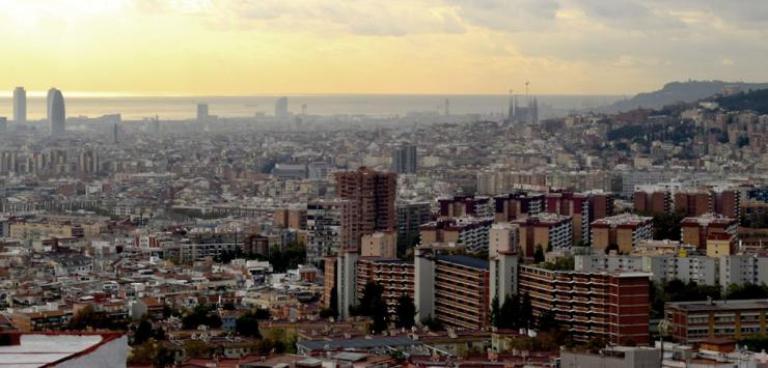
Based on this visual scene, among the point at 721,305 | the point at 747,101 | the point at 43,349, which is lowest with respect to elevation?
the point at 721,305

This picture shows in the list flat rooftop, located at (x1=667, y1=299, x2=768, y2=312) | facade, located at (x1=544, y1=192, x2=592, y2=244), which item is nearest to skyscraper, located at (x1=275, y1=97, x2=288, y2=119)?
facade, located at (x1=544, y1=192, x2=592, y2=244)

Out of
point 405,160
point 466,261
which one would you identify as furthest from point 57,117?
point 466,261

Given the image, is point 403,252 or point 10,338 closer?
point 10,338

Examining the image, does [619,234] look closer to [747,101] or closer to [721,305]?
[721,305]

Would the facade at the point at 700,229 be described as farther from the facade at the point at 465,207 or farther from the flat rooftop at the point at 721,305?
the flat rooftop at the point at 721,305

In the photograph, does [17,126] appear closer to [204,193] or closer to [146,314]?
[204,193]

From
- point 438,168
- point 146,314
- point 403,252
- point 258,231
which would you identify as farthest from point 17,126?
point 146,314

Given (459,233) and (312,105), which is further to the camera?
(312,105)
